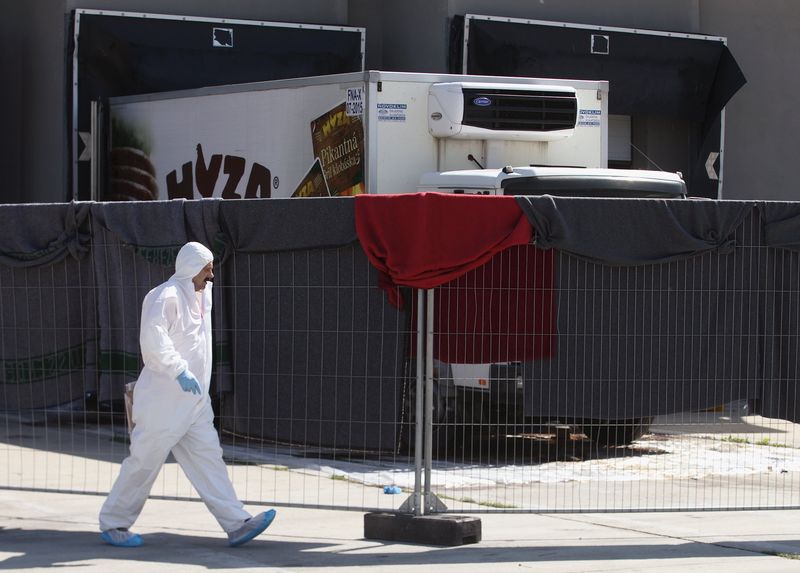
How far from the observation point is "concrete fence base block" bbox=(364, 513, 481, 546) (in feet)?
25.5

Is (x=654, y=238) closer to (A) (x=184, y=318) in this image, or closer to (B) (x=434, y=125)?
(A) (x=184, y=318)

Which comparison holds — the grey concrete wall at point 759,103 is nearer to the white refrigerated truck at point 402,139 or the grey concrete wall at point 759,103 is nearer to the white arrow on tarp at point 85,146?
the white refrigerated truck at point 402,139

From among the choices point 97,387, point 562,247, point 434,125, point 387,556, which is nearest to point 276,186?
point 434,125

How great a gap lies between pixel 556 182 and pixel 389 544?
16.5 feet

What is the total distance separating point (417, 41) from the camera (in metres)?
18.4

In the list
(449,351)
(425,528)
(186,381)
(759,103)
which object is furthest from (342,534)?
(759,103)

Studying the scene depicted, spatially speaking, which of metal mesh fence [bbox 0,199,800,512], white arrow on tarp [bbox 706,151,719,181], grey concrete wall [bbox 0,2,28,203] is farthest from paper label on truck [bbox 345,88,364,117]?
grey concrete wall [bbox 0,2,28,203]

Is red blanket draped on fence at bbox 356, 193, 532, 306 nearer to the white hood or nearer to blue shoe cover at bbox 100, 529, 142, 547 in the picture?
the white hood

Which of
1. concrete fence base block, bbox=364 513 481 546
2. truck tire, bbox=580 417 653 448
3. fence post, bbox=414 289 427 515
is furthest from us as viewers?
truck tire, bbox=580 417 653 448

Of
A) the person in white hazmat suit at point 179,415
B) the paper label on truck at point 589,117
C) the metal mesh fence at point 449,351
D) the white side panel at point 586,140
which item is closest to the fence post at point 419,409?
the metal mesh fence at point 449,351

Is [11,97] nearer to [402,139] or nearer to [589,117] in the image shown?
[402,139]

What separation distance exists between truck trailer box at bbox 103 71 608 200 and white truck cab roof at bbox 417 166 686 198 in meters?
0.52

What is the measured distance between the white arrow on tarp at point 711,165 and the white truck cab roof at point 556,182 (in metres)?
6.45

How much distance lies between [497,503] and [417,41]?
10299mm
